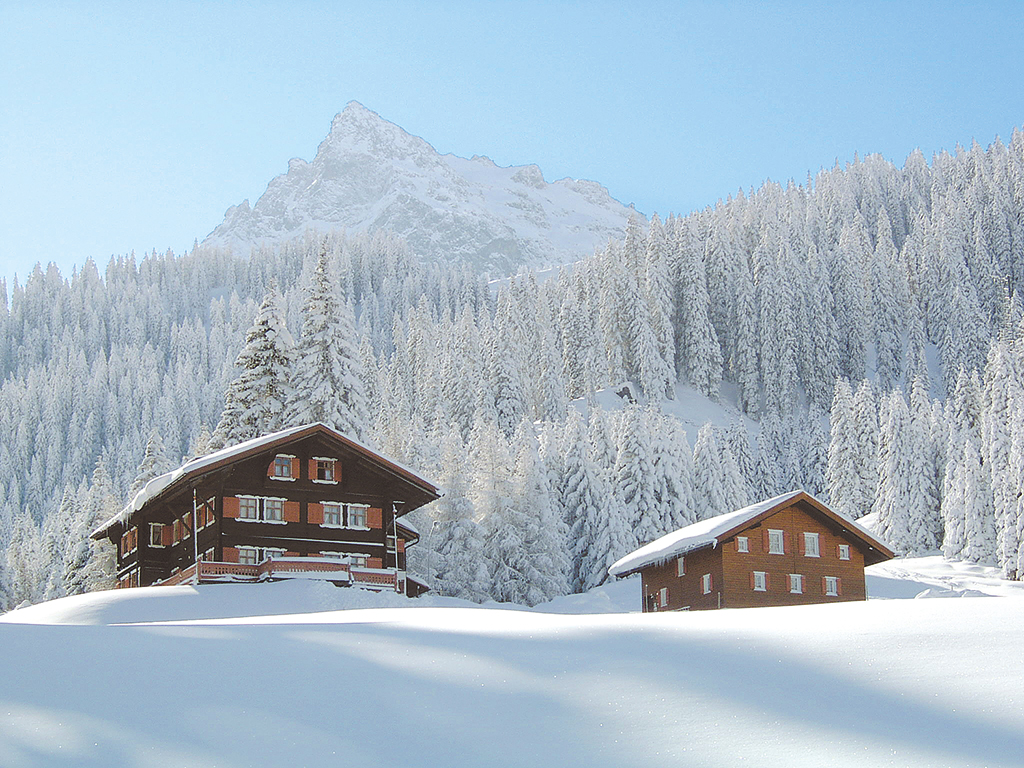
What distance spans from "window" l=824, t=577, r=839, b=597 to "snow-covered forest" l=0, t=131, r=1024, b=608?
19025mm

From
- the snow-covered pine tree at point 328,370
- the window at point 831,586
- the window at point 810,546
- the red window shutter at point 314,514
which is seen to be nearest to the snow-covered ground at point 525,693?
the red window shutter at point 314,514

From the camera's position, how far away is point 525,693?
1316cm

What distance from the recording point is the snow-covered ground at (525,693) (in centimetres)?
1147

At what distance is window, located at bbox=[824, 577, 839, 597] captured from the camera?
42219 mm

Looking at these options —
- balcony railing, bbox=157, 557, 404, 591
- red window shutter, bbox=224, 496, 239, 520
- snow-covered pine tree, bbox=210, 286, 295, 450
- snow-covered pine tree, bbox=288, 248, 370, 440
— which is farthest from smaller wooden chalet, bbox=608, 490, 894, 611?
snow-covered pine tree, bbox=210, 286, 295, 450

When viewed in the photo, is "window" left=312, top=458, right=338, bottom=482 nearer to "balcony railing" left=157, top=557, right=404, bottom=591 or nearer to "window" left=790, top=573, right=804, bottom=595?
"balcony railing" left=157, top=557, right=404, bottom=591

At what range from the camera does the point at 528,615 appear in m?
19.2

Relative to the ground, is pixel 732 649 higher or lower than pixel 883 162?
lower

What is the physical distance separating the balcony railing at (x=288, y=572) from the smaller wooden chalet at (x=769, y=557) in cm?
1026

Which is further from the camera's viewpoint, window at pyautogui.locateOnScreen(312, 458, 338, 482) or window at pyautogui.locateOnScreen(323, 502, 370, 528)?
window at pyautogui.locateOnScreen(323, 502, 370, 528)

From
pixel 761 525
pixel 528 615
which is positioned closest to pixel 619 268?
pixel 761 525

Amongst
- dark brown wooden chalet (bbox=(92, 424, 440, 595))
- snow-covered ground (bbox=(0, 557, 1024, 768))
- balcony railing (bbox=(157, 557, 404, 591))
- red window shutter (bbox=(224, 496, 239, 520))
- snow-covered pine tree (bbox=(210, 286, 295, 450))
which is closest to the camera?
snow-covered ground (bbox=(0, 557, 1024, 768))

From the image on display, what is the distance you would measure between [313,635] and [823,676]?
22.6 ft

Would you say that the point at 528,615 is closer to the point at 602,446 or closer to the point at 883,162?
the point at 602,446
